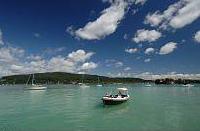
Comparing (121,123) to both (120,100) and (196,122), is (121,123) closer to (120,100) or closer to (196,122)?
(196,122)

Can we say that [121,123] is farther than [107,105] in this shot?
No

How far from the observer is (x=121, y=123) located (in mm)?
34656

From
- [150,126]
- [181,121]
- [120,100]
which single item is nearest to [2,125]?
[150,126]

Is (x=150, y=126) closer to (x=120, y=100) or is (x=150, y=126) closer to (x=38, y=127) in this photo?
(x=38, y=127)

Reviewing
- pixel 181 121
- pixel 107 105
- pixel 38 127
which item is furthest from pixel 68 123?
pixel 107 105

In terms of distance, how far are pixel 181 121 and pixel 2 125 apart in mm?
23797

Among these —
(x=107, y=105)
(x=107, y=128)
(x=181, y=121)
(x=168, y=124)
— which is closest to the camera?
(x=107, y=128)

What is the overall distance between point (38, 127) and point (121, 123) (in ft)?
35.4

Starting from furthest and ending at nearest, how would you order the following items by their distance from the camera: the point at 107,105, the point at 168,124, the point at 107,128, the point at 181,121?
1. the point at 107,105
2. the point at 181,121
3. the point at 168,124
4. the point at 107,128

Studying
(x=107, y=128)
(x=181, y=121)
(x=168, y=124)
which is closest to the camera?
(x=107, y=128)

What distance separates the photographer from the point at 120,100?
54719mm

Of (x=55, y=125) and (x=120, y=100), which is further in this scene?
(x=120, y=100)

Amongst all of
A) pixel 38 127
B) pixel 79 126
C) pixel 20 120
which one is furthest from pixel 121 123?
pixel 20 120

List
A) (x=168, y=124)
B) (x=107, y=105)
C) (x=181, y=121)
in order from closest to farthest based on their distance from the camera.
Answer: (x=168, y=124)
(x=181, y=121)
(x=107, y=105)
